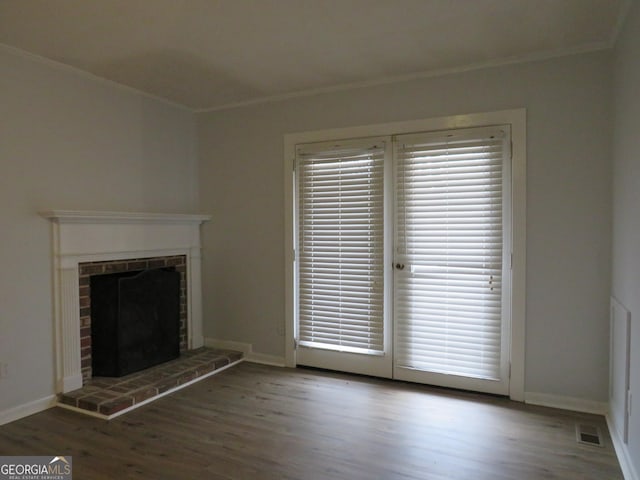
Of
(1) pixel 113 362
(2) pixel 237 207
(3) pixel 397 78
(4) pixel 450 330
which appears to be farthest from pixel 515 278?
(1) pixel 113 362

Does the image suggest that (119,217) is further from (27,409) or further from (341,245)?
(341,245)

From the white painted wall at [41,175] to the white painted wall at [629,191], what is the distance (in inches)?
147

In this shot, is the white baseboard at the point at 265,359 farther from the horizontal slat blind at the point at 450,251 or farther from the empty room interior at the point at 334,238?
the horizontal slat blind at the point at 450,251

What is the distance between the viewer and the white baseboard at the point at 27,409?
2984mm

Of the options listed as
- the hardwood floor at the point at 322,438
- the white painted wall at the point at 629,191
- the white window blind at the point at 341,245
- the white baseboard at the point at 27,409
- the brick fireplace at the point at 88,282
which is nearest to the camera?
the white painted wall at the point at 629,191

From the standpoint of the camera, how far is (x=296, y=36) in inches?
113

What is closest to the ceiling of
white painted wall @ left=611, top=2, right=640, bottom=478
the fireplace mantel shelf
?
white painted wall @ left=611, top=2, right=640, bottom=478

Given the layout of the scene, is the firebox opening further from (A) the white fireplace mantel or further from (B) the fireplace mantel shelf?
(B) the fireplace mantel shelf

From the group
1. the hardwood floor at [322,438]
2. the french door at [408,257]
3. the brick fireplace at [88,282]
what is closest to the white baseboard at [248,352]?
the french door at [408,257]

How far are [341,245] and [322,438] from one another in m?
1.68

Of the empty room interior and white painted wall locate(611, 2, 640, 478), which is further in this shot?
the empty room interior

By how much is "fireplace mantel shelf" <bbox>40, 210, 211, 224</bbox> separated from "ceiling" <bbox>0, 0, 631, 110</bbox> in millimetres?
1139

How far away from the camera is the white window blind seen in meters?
3.79

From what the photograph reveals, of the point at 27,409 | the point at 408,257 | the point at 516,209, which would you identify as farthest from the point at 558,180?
the point at 27,409
